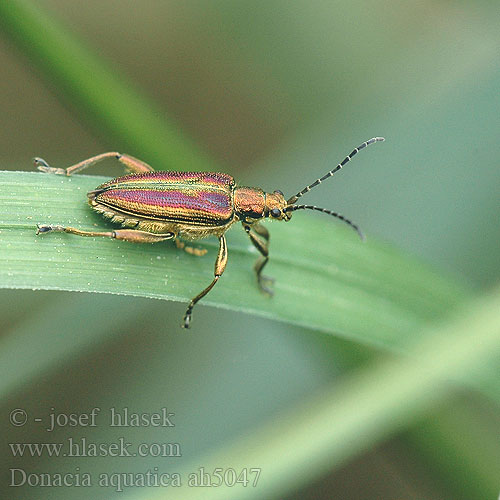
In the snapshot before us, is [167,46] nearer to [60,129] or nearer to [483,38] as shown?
[60,129]

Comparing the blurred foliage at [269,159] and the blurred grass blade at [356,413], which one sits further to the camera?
the blurred foliage at [269,159]

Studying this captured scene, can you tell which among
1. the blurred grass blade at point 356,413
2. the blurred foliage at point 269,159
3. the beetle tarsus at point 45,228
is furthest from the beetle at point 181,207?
the blurred grass blade at point 356,413

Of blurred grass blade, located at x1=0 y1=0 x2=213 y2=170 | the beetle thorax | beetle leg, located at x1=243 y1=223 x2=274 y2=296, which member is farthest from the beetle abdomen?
blurred grass blade, located at x1=0 y1=0 x2=213 y2=170

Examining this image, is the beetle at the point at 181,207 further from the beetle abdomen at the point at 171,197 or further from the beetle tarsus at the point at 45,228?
the beetle tarsus at the point at 45,228

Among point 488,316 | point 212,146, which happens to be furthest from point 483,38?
point 488,316

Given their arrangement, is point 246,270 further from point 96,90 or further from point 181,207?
point 96,90

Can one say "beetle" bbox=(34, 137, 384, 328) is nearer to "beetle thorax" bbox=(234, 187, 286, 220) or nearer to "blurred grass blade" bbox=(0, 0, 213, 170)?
"beetle thorax" bbox=(234, 187, 286, 220)
